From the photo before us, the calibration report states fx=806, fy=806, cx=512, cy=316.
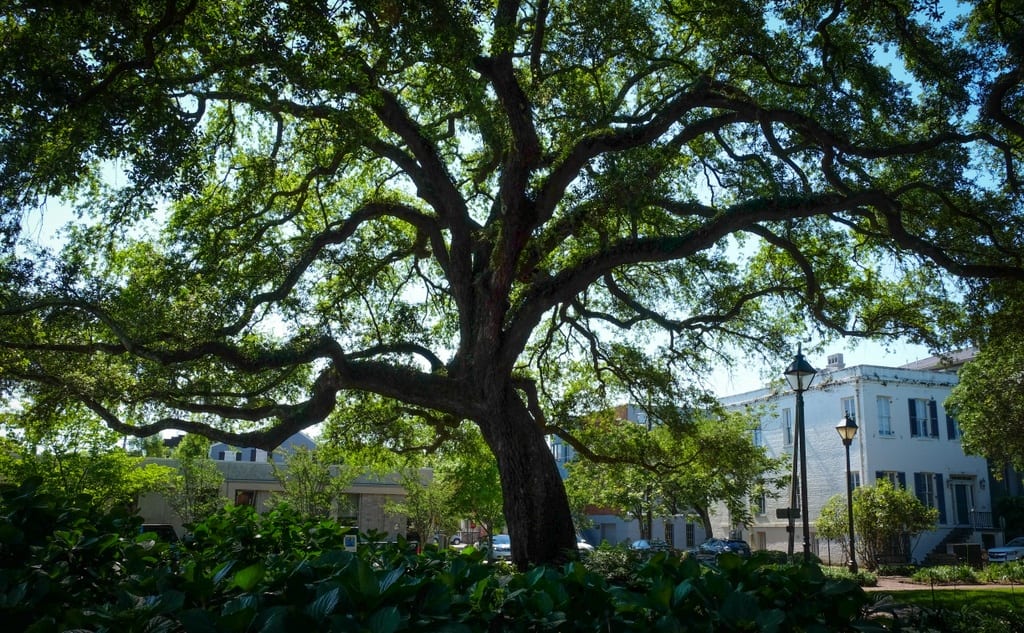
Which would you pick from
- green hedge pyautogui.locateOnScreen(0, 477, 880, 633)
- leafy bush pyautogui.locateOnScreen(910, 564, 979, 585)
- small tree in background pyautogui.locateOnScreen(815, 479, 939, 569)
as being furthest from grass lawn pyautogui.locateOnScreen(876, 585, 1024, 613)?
small tree in background pyautogui.locateOnScreen(815, 479, 939, 569)

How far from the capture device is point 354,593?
2.16 m

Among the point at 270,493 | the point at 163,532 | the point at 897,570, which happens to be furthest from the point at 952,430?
the point at 163,532

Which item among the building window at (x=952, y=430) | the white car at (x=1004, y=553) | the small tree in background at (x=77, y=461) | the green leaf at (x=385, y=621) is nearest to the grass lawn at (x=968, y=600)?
the green leaf at (x=385, y=621)

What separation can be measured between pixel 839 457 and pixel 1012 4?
29.0 m

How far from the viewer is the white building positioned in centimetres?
3559

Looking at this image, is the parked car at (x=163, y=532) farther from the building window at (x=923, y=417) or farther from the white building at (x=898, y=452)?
the building window at (x=923, y=417)

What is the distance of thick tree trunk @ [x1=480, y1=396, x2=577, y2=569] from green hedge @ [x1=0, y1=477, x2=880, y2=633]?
9094mm

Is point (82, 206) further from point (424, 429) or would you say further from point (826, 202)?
point (826, 202)

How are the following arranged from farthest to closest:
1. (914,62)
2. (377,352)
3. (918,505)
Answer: (918,505) → (377,352) → (914,62)

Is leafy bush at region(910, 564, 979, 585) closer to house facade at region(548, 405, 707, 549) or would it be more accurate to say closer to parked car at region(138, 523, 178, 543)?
house facade at region(548, 405, 707, 549)

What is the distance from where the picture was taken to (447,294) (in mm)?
18250

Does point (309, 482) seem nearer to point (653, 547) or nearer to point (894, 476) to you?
point (653, 547)

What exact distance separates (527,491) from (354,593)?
10813 millimetres

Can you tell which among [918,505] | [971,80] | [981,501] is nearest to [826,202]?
[971,80]
